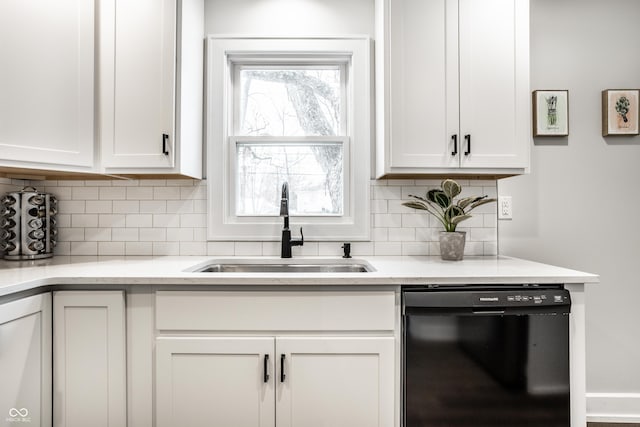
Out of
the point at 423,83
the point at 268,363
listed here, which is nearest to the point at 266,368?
the point at 268,363

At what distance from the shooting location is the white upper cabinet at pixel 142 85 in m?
1.76

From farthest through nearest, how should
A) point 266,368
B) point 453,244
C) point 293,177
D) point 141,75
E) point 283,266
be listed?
point 293,177 < point 283,266 < point 453,244 < point 141,75 < point 266,368

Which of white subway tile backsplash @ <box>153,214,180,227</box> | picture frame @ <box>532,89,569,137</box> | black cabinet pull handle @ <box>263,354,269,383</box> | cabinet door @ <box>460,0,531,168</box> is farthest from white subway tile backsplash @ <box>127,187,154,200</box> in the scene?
picture frame @ <box>532,89,569,137</box>

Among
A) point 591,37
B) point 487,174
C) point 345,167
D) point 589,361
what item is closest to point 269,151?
point 345,167

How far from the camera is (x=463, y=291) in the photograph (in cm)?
144

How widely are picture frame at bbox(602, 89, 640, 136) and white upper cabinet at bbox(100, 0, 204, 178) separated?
230 cm

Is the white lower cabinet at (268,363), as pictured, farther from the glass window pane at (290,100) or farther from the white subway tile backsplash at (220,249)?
the glass window pane at (290,100)

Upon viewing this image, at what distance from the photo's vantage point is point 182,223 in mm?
2098

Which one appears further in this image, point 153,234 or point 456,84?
point 153,234

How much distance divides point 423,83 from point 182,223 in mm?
1492

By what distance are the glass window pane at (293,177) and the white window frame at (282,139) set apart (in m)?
0.06

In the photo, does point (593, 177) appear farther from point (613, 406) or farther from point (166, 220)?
point (166, 220)

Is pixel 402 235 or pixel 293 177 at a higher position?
pixel 293 177

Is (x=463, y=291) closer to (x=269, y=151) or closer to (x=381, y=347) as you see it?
(x=381, y=347)
